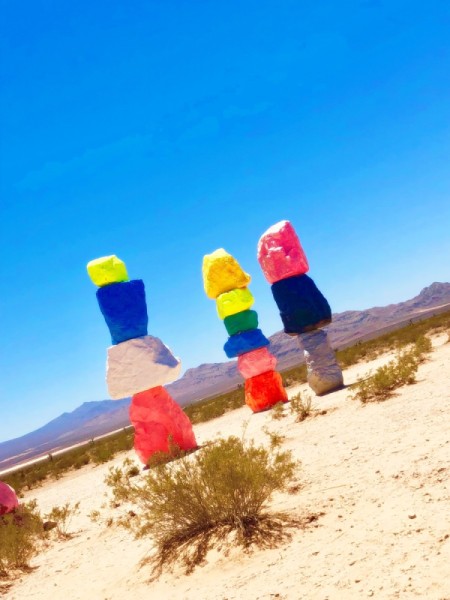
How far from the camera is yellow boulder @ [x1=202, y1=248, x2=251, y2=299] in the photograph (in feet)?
46.8

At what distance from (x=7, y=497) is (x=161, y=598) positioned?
18.3 feet

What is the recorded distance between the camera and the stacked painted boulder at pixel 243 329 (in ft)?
46.2

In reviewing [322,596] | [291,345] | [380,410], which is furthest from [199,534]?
[291,345]

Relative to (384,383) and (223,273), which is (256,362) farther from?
(384,383)

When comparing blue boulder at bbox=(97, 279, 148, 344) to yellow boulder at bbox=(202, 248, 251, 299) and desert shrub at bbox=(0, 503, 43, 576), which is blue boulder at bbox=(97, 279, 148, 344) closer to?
yellow boulder at bbox=(202, 248, 251, 299)

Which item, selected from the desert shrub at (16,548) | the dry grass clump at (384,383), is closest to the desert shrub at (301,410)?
the dry grass clump at (384,383)

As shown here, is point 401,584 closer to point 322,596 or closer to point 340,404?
point 322,596

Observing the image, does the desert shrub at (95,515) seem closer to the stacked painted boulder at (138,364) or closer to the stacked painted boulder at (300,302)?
the stacked painted boulder at (138,364)

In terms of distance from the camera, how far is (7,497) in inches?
329

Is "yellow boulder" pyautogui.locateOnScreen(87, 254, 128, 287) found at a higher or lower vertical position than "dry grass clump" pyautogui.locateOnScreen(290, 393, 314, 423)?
higher

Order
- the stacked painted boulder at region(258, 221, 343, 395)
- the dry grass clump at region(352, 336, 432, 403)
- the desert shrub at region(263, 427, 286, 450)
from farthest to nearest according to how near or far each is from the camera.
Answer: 1. the stacked painted boulder at region(258, 221, 343, 395)
2. the dry grass clump at region(352, 336, 432, 403)
3. the desert shrub at region(263, 427, 286, 450)

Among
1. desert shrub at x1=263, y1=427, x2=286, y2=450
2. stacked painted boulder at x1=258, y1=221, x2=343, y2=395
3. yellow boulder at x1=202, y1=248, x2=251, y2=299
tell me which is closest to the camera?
desert shrub at x1=263, y1=427, x2=286, y2=450

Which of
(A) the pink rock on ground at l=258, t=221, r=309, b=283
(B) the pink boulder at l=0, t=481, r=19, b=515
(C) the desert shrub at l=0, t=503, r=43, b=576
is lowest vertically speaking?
(C) the desert shrub at l=0, t=503, r=43, b=576

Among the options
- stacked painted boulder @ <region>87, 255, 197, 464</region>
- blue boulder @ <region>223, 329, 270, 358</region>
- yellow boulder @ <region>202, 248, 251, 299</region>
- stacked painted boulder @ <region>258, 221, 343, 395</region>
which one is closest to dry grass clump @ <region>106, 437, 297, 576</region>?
stacked painted boulder @ <region>87, 255, 197, 464</region>
